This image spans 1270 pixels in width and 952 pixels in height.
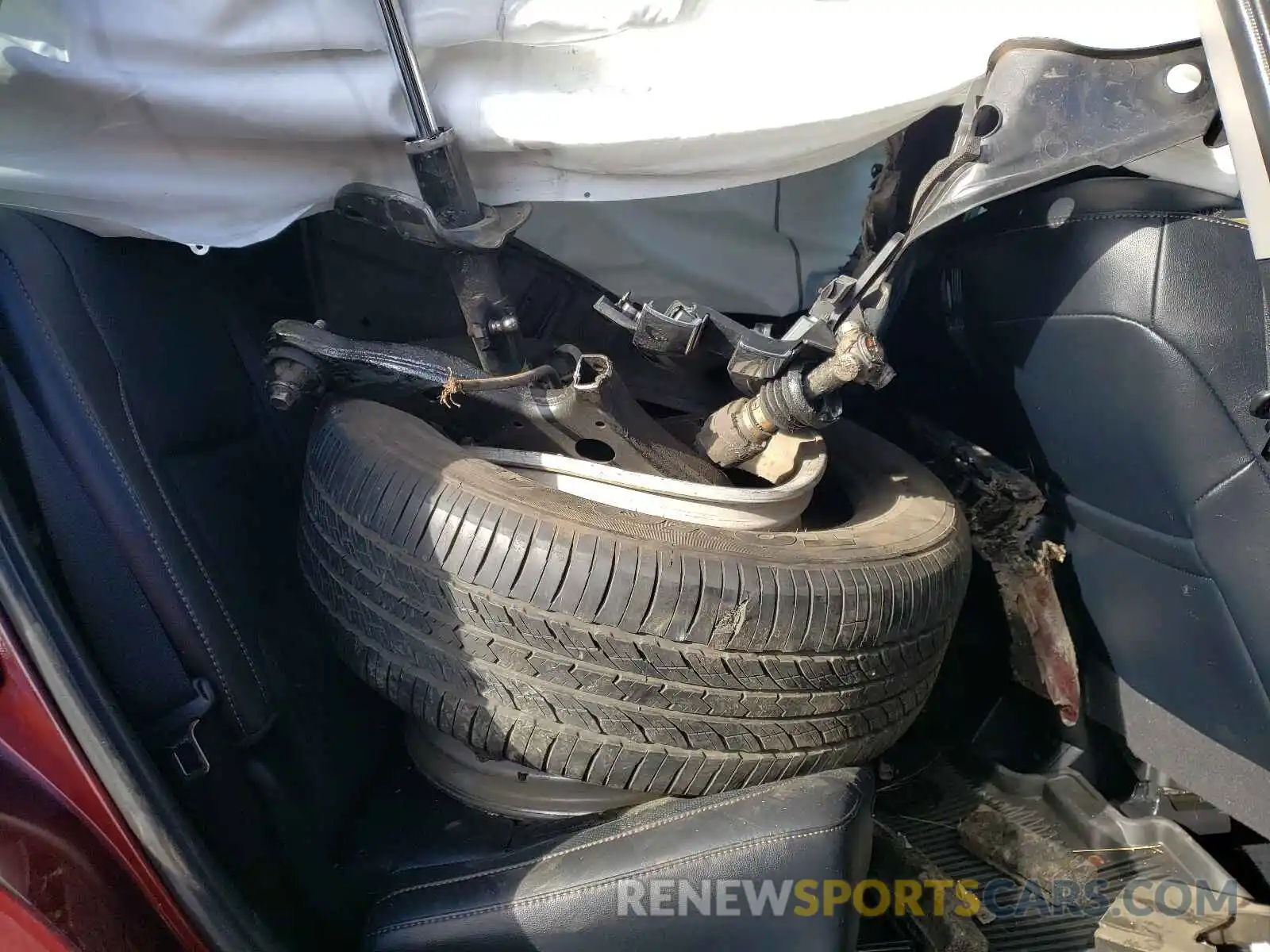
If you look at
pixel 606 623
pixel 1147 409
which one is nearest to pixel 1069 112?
pixel 1147 409

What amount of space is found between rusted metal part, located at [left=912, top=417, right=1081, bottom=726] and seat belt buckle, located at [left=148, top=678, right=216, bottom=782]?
40.8 inches

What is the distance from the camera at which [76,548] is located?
2.89 feet

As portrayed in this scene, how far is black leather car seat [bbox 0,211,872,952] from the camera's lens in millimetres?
842

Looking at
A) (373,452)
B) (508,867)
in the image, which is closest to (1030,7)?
(373,452)

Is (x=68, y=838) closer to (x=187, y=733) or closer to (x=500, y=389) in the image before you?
(x=187, y=733)

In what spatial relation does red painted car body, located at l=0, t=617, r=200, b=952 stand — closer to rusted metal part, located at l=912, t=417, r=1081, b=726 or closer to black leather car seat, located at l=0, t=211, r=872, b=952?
black leather car seat, located at l=0, t=211, r=872, b=952

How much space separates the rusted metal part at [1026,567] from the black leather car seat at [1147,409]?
0.05 m

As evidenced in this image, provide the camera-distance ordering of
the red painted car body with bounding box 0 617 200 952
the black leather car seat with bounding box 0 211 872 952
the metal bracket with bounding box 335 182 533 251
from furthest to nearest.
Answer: the metal bracket with bounding box 335 182 533 251, the black leather car seat with bounding box 0 211 872 952, the red painted car body with bounding box 0 617 200 952

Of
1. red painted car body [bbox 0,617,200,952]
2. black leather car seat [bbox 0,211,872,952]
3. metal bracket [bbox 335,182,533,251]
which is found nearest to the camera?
red painted car body [bbox 0,617,200,952]

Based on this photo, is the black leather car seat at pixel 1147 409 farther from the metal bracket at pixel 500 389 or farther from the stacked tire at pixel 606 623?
the metal bracket at pixel 500 389

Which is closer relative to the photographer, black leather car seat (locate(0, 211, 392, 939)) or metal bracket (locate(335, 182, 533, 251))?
black leather car seat (locate(0, 211, 392, 939))

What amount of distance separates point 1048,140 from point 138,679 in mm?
1138

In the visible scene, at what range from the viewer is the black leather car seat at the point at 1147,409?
0.93m

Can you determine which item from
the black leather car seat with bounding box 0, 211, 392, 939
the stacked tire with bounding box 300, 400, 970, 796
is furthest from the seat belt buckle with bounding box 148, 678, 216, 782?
the stacked tire with bounding box 300, 400, 970, 796
